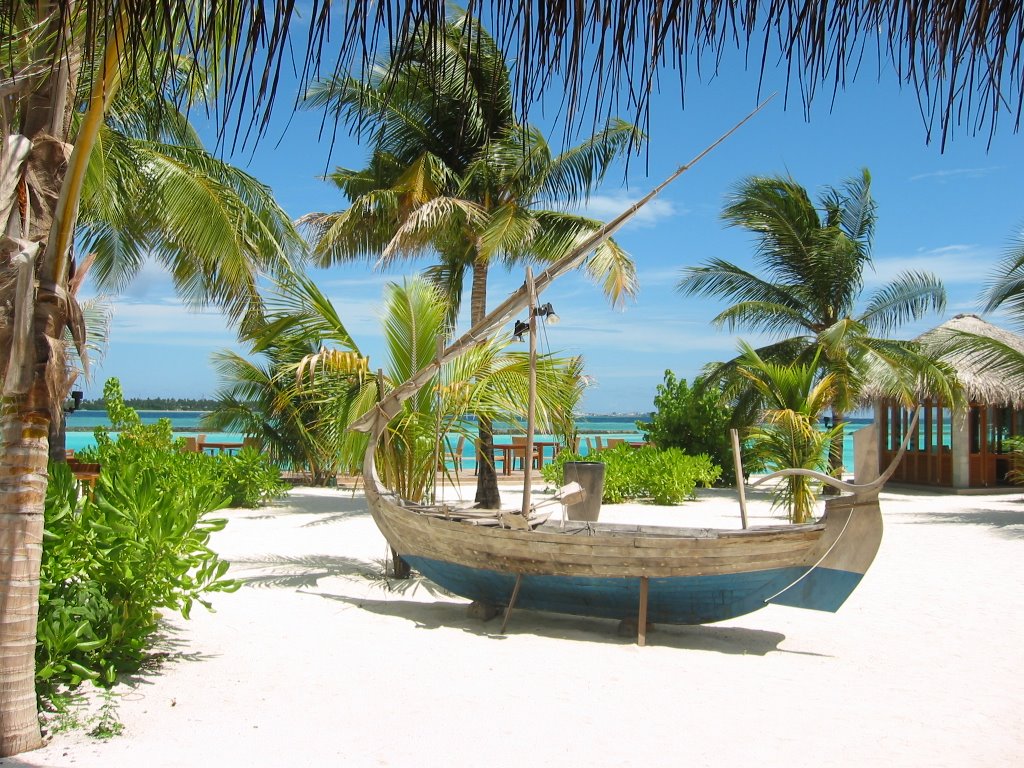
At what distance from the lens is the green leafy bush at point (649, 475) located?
52.2 ft

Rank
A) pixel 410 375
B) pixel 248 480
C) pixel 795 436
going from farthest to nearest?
pixel 248 480 → pixel 795 436 → pixel 410 375

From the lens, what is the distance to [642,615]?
6.35 metres

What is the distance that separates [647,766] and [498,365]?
516cm

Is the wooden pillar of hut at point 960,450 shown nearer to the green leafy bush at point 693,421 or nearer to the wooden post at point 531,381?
the green leafy bush at point 693,421

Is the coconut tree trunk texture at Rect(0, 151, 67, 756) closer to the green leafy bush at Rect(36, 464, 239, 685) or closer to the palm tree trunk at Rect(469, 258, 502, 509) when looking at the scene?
the green leafy bush at Rect(36, 464, 239, 685)

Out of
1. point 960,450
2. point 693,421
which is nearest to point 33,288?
point 693,421

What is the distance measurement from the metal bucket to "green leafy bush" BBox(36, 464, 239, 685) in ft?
21.3

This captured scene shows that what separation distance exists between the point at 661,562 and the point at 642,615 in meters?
0.47

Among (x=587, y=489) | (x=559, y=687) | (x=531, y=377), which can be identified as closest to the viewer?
(x=559, y=687)

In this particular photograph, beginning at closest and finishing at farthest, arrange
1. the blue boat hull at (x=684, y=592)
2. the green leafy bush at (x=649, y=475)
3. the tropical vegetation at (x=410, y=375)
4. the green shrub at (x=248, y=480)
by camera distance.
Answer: the blue boat hull at (x=684, y=592) < the tropical vegetation at (x=410, y=375) < the green shrub at (x=248, y=480) < the green leafy bush at (x=649, y=475)

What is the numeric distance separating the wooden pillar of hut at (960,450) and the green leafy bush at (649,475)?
567cm

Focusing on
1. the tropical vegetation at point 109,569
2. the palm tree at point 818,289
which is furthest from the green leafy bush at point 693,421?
the tropical vegetation at point 109,569

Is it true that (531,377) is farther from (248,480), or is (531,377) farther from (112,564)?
(248,480)

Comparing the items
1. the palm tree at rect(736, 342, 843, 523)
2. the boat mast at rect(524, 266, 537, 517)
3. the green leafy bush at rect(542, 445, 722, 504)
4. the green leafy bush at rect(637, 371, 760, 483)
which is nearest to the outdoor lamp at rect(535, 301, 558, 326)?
the boat mast at rect(524, 266, 537, 517)
